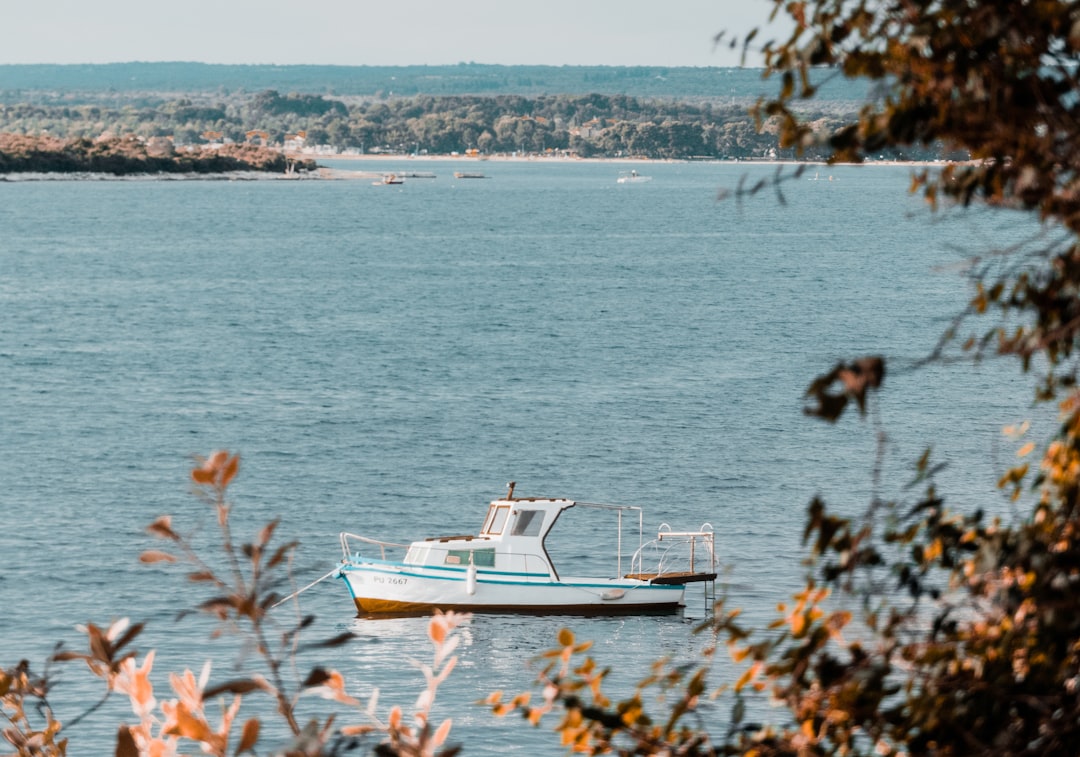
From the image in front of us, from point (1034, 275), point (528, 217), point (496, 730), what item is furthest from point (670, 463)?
point (528, 217)

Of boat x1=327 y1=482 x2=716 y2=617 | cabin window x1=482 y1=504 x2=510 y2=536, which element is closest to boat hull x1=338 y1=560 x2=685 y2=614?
boat x1=327 y1=482 x2=716 y2=617

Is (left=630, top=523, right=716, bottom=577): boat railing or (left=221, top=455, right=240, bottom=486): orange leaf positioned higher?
(left=221, top=455, right=240, bottom=486): orange leaf

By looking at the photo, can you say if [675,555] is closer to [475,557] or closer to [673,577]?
[673,577]

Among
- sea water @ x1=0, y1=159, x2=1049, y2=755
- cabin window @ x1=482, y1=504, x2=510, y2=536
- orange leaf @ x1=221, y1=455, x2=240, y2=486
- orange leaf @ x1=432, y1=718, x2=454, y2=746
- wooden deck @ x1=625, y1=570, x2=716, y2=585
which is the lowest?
sea water @ x1=0, y1=159, x2=1049, y2=755

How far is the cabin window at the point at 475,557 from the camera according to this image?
119 ft

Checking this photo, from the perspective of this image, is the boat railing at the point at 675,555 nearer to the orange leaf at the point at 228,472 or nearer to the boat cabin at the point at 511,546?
the boat cabin at the point at 511,546

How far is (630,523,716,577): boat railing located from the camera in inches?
1492

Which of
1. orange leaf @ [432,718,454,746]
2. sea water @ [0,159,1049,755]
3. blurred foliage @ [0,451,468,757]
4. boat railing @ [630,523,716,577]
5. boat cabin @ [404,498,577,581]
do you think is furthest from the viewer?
boat railing @ [630,523,716,577]

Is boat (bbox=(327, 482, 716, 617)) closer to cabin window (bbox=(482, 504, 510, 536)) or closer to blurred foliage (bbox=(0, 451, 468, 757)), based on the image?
cabin window (bbox=(482, 504, 510, 536))

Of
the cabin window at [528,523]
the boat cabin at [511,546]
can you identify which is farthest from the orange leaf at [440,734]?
the cabin window at [528,523]

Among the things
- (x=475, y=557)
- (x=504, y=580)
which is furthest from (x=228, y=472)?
(x=475, y=557)

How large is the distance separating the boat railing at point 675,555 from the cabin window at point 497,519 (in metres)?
3.35

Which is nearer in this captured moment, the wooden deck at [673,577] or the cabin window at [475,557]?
the wooden deck at [673,577]

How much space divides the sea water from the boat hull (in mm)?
478
